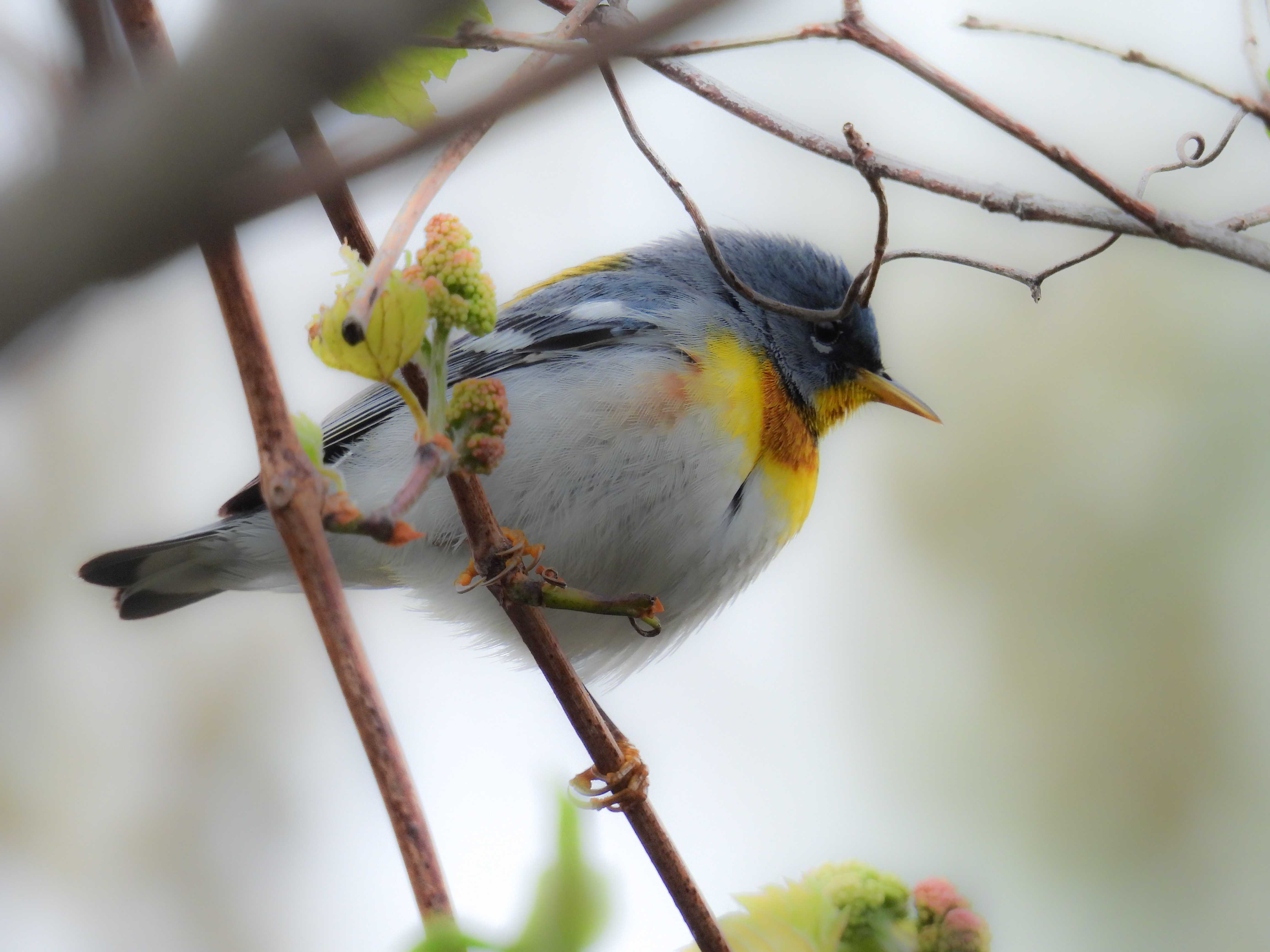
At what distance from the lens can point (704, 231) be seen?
2053 mm

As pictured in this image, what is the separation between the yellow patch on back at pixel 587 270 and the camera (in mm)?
3543

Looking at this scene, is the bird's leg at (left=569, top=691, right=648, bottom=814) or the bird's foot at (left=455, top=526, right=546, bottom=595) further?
the bird's leg at (left=569, top=691, right=648, bottom=814)

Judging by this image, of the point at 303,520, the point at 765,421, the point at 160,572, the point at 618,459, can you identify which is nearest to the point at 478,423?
the point at 303,520

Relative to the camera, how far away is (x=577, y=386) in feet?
9.57

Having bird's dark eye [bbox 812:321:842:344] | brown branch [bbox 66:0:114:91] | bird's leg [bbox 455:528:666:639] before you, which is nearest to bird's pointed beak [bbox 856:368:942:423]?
bird's dark eye [bbox 812:321:842:344]

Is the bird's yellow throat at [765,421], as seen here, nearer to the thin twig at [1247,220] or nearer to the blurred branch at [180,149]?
the thin twig at [1247,220]

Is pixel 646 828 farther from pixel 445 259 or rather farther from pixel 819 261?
pixel 819 261

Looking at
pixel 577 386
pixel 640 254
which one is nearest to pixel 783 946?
pixel 577 386

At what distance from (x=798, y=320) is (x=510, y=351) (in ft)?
2.68

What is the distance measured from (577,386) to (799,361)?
29.5 inches

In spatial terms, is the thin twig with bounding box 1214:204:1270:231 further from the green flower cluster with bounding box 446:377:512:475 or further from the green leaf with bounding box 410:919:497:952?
the green leaf with bounding box 410:919:497:952

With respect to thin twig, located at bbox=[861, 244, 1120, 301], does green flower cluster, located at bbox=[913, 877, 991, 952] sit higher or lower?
lower

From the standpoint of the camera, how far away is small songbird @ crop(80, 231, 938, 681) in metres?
2.82

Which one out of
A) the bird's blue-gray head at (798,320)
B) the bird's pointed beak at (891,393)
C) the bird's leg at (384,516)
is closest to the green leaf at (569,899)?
the bird's leg at (384,516)
